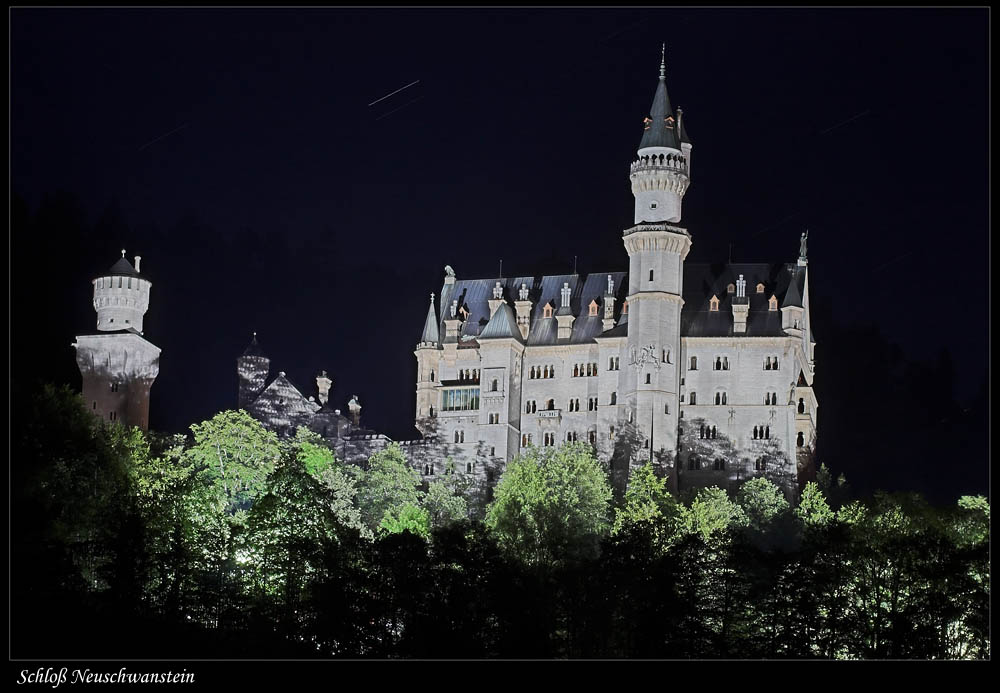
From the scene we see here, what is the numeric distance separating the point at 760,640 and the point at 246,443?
4306 cm

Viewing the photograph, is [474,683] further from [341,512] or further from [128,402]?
[128,402]

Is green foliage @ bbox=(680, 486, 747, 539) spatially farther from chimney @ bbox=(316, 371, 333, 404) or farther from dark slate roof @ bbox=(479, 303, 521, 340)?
chimney @ bbox=(316, 371, 333, 404)

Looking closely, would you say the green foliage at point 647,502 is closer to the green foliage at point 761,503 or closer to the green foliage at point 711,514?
the green foliage at point 711,514

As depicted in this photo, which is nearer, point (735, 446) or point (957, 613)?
point (957, 613)

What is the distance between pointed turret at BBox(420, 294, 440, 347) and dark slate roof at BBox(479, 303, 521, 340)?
483cm

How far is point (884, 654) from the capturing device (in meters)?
76.1

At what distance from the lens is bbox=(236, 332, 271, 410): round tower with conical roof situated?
134000mm

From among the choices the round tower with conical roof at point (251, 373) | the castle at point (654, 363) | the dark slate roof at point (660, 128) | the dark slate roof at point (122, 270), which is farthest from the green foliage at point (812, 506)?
Result: the dark slate roof at point (122, 270)

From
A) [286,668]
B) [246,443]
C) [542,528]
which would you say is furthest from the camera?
[246,443]

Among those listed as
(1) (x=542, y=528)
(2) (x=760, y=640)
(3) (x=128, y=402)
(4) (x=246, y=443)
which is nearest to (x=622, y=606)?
(2) (x=760, y=640)

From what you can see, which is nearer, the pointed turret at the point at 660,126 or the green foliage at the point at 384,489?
the green foliage at the point at 384,489

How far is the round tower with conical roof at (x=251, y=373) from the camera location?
134 meters

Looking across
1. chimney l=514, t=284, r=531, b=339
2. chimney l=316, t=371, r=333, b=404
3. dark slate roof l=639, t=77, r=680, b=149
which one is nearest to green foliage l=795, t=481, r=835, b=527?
chimney l=514, t=284, r=531, b=339

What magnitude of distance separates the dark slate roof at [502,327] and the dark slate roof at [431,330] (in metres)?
4.94
